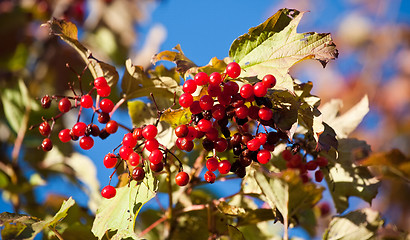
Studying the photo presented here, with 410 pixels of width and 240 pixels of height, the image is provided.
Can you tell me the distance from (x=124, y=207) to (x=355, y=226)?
0.75 metres

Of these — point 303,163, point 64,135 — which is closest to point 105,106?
point 64,135

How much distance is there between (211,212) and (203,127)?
434mm

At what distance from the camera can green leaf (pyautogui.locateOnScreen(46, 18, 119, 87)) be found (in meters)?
1.25

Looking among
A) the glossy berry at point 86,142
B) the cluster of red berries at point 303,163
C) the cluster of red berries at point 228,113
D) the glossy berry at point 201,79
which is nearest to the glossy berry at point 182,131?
the cluster of red berries at point 228,113

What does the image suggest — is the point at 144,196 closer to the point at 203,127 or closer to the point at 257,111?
the point at 203,127

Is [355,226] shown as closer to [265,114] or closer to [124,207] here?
[265,114]

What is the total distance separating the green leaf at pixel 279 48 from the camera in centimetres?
113

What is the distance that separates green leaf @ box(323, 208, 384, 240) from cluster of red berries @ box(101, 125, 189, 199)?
52 centimetres

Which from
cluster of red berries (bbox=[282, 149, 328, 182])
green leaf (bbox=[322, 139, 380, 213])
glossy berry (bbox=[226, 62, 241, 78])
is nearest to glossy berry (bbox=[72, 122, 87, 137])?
glossy berry (bbox=[226, 62, 241, 78])

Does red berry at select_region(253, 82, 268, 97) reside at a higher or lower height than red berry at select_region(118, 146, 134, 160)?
lower

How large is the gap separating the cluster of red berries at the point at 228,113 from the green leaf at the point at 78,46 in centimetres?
34

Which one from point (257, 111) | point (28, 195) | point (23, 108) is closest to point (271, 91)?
point (257, 111)

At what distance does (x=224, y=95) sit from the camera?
113 cm

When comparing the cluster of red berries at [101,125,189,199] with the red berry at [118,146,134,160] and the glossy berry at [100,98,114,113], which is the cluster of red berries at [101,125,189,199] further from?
the glossy berry at [100,98,114,113]
